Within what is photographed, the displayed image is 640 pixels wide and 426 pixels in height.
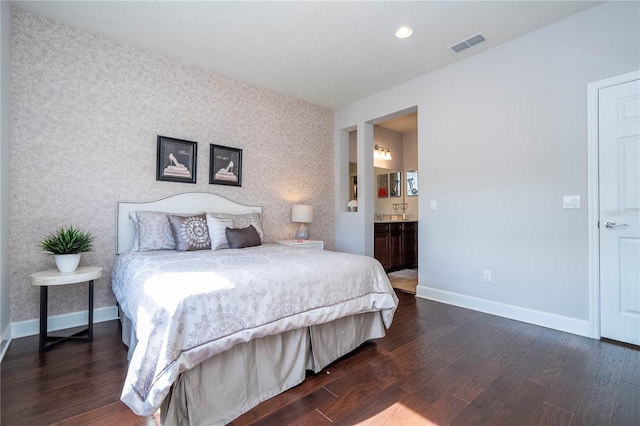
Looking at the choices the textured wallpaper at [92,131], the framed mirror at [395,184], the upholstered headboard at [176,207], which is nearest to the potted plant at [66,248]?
the textured wallpaper at [92,131]

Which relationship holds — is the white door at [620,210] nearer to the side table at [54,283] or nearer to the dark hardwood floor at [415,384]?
the dark hardwood floor at [415,384]

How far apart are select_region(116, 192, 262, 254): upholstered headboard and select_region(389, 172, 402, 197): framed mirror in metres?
3.19

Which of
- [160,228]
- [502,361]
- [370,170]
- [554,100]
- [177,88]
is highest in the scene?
[177,88]

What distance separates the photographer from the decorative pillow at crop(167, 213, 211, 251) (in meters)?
2.84

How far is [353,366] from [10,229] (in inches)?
117

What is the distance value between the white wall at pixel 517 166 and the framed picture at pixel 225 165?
235 centimetres

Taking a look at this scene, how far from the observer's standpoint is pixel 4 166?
2.32 metres

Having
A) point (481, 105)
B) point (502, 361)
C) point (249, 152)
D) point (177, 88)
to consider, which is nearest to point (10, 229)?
point (177, 88)

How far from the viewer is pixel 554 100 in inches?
107

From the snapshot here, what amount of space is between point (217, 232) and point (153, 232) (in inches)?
22.9

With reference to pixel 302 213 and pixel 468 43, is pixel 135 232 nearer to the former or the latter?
pixel 302 213

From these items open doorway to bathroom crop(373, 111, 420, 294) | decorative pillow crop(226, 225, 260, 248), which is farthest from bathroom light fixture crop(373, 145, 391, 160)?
decorative pillow crop(226, 225, 260, 248)

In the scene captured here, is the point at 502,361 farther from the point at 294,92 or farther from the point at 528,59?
the point at 294,92

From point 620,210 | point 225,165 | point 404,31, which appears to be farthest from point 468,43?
point 225,165
